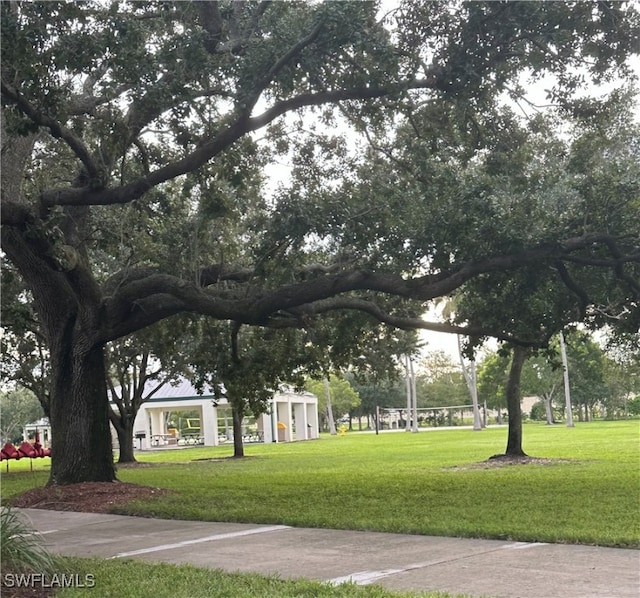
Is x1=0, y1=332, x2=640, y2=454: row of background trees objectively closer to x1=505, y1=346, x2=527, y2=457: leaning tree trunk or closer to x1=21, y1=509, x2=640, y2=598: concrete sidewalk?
x1=505, y1=346, x2=527, y2=457: leaning tree trunk

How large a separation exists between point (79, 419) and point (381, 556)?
31.7ft

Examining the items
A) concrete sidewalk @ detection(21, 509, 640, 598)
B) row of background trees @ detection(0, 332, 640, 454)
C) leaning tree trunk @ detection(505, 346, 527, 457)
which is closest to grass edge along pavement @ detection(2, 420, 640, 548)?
concrete sidewalk @ detection(21, 509, 640, 598)

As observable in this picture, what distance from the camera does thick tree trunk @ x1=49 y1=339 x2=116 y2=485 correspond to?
52.1ft

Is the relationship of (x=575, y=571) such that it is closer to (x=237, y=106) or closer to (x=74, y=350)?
(x=237, y=106)

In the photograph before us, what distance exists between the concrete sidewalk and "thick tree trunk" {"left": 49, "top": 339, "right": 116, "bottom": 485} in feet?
16.5

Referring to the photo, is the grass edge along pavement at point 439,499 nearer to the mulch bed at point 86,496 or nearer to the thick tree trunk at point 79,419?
the mulch bed at point 86,496

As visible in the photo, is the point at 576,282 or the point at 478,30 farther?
the point at 576,282

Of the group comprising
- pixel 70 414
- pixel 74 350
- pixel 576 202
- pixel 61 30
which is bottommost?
pixel 70 414

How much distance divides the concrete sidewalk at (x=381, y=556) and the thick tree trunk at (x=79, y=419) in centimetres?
502

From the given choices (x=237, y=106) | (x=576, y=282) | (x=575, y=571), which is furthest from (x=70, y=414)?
(x=575, y=571)

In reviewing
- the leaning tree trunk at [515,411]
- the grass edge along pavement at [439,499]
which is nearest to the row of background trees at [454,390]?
the grass edge along pavement at [439,499]

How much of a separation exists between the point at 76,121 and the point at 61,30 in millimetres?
3851

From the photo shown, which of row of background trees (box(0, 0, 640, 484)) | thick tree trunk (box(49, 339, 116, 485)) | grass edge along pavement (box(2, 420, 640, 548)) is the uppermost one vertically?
row of background trees (box(0, 0, 640, 484))

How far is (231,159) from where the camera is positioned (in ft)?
49.1
